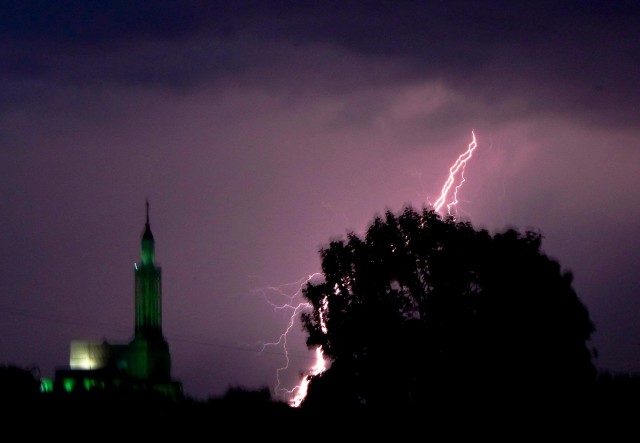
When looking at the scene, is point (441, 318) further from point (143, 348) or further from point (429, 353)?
point (143, 348)

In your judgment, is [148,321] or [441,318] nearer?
[441,318]

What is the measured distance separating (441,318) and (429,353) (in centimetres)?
165

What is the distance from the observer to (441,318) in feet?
147

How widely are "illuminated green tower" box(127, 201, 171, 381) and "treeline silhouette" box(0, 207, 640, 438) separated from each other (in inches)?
1847

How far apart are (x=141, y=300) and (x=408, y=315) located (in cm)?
5401

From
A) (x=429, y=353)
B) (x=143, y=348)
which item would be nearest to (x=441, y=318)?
(x=429, y=353)

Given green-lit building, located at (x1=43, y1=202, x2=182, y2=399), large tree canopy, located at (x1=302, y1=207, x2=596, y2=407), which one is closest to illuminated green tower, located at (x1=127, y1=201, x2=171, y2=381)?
green-lit building, located at (x1=43, y1=202, x2=182, y2=399)

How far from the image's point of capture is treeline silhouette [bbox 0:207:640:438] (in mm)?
36281

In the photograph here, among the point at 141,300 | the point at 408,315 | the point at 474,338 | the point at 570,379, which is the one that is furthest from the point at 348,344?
the point at 141,300

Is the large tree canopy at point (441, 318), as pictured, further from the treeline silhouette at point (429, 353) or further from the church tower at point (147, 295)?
the church tower at point (147, 295)

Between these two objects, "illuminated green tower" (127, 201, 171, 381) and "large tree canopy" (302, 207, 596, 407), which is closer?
"large tree canopy" (302, 207, 596, 407)

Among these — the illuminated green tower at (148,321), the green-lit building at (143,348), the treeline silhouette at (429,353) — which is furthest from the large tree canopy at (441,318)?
the illuminated green tower at (148,321)

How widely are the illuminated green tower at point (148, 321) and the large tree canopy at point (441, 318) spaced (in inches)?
1838

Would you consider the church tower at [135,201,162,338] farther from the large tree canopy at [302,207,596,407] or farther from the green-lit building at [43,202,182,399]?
the large tree canopy at [302,207,596,407]
